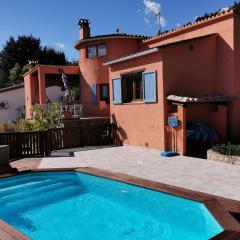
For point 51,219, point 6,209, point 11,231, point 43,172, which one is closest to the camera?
point 11,231

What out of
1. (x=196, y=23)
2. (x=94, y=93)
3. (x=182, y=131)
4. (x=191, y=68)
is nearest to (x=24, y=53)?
(x=94, y=93)

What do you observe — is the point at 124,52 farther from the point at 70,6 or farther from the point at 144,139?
the point at 144,139

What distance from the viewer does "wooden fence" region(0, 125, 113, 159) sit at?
14633 millimetres

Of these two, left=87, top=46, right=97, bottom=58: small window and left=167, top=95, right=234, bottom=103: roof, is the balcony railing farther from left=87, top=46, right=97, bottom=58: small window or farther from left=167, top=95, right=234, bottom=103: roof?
left=167, top=95, right=234, bottom=103: roof

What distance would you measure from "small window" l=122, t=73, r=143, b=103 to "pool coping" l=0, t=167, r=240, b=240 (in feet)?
20.6

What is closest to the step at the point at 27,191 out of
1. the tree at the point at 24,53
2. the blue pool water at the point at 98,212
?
the blue pool water at the point at 98,212

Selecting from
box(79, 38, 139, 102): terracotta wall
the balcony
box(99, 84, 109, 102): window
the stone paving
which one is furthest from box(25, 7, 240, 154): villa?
box(99, 84, 109, 102): window

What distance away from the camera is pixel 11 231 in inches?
240

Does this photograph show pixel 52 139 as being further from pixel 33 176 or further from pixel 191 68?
pixel 191 68

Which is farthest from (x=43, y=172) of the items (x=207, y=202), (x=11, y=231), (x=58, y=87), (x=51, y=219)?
(x=58, y=87)

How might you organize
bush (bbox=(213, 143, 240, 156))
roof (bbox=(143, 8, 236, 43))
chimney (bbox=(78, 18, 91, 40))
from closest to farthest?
bush (bbox=(213, 143, 240, 156)) → roof (bbox=(143, 8, 236, 43)) → chimney (bbox=(78, 18, 91, 40))

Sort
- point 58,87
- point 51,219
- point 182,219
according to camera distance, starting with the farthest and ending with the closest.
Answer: point 58,87 → point 51,219 → point 182,219

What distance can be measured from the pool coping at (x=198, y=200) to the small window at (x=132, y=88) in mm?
6275

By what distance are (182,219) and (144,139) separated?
8449 millimetres
